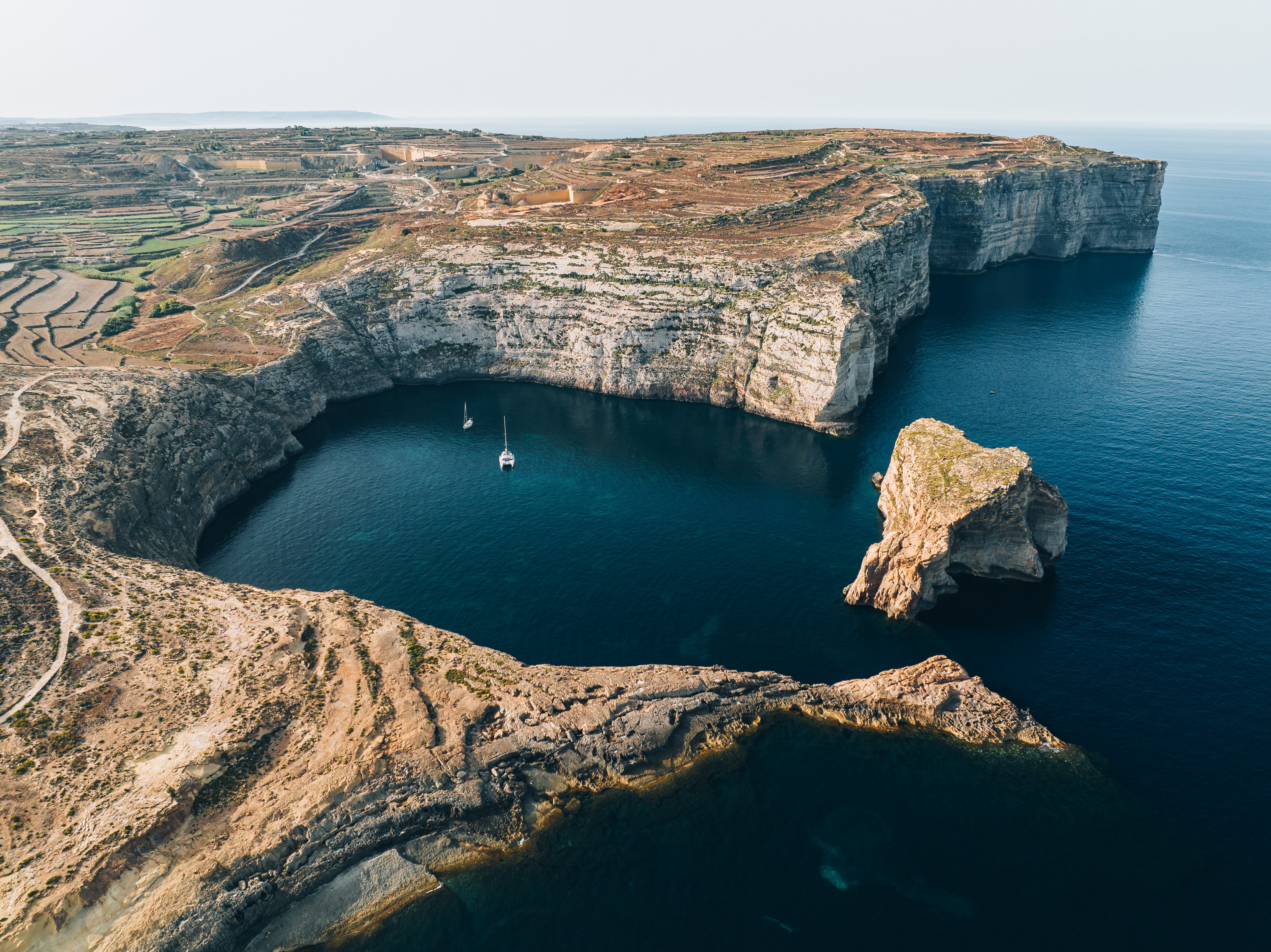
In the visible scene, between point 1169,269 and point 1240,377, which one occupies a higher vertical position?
point 1169,269

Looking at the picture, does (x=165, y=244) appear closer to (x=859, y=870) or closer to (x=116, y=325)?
(x=116, y=325)

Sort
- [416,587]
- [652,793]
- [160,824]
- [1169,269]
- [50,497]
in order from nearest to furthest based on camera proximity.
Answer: [160,824] → [652,793] → [50,497] → [416,587] → [1169,269]

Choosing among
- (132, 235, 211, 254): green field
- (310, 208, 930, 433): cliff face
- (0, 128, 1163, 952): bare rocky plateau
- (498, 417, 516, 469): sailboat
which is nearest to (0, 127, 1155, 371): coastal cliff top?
(132, 235, 211, 254): green field

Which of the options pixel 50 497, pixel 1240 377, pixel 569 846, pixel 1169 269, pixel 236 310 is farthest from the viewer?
pixel 1169 269

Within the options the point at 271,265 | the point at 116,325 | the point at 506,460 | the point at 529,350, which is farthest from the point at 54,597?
the point at 271,265

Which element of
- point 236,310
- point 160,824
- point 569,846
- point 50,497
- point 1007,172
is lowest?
point 569,846

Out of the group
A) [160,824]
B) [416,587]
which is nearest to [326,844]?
[160,824]

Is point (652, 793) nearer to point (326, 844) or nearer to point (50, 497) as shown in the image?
point (326, 844)
